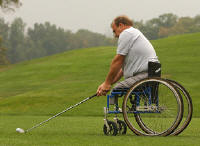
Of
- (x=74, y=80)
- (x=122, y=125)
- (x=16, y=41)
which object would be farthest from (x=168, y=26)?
(x=122, y=125)

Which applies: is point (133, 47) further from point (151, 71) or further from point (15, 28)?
point (15, 28)

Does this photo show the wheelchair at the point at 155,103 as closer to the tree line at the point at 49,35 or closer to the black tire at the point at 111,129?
the black tire at the point at 111,129

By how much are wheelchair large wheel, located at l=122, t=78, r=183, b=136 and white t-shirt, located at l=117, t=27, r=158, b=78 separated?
0.28 meters

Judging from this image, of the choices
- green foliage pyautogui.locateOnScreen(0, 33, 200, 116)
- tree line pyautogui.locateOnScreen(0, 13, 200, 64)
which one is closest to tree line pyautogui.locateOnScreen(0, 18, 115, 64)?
tree line pyautogui.locateOnScreen(0, 13, 200, 64)

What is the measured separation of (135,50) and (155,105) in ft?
2.67

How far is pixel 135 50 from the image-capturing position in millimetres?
5812

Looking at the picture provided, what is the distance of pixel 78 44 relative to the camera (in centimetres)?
15050

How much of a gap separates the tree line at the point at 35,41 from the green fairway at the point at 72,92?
97617mm

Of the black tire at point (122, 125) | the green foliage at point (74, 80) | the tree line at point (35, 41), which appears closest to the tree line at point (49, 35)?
the tree line at point (35, 41)

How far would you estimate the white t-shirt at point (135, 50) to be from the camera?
5801 mm

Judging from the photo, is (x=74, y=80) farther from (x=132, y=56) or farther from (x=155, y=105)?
(x=155, y=105)

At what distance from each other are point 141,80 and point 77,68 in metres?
28.7

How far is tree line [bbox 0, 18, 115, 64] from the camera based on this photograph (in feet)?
444

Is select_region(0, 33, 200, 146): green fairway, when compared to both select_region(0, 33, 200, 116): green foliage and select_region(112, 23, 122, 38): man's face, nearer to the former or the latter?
select_region(0, 33, 200, 116): green foliage
